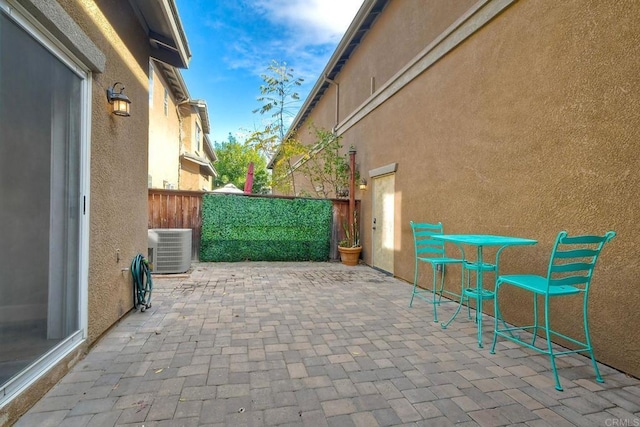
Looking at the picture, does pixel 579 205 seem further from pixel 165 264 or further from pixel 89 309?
pixel 165 264

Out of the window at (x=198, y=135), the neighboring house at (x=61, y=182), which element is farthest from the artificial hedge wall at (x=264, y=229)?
the window at (x=198, y=135)

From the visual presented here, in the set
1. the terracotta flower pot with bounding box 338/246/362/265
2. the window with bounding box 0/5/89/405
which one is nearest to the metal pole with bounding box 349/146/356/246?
the terracotta flower pot with bounding box 338/246/362/265

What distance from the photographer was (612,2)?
2676 mm

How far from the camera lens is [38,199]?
2.11 metres

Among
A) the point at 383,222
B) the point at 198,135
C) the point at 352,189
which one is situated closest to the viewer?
the point at 383,222

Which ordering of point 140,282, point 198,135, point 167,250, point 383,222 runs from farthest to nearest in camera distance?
point 198,135, point 383,222, point 167,250, point 140,282

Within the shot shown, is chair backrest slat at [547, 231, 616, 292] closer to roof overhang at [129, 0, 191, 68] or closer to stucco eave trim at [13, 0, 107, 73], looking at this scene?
stucco eave trim at [13, 0, 107, 73]

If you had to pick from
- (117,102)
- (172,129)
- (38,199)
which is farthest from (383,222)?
(172,129)

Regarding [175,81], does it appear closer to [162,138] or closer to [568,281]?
[162,138]

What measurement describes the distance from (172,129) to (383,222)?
888cm

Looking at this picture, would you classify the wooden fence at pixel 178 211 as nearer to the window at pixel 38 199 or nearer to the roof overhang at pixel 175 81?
the roof overhang at pixel 175 81

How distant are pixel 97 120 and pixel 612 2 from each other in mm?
4542

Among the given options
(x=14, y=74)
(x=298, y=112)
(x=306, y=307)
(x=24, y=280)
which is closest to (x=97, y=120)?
(x=14, y=74)

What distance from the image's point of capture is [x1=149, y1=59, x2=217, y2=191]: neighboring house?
9096 millimetres
